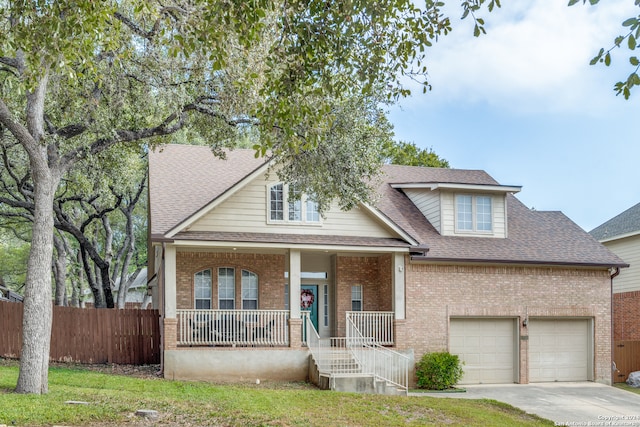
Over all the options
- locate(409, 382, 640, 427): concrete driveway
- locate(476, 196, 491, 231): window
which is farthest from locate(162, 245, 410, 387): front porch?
locate(476, 196, 491, 231): window

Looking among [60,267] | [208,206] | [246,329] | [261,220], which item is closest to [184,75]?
[208,206]

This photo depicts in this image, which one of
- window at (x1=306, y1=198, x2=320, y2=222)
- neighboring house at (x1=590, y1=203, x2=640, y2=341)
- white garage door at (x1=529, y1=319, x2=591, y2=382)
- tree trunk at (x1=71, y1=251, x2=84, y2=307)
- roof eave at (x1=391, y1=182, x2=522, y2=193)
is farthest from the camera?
tree trunk at (x1=71, y1=251, x2=84, y2=307)

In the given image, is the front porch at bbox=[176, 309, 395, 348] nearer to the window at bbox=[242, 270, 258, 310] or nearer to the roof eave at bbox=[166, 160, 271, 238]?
the window at bbox=[242, 270, 258, 310]

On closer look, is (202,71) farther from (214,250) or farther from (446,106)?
Result: (446,106)

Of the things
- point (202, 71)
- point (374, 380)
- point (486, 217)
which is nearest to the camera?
point (202, 71)

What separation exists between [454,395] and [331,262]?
5.61 metres

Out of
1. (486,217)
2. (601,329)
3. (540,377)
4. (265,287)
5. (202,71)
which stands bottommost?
(540,377)

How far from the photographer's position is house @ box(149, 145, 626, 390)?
1734cm

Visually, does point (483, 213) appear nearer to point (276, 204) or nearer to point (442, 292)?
point (442, 292)

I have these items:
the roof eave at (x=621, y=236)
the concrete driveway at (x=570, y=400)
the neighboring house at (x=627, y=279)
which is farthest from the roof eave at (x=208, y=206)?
the neighboring house at (x=627, y=279)

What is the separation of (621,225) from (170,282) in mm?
18613

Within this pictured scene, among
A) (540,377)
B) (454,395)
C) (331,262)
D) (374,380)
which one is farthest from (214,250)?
(540,377)

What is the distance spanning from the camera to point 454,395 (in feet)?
55.3

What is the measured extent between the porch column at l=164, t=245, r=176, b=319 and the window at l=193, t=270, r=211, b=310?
179 cm
